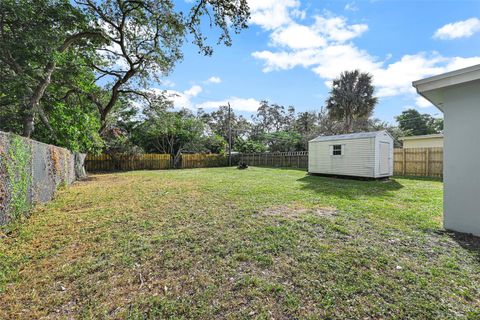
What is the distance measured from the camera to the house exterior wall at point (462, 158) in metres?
3.18

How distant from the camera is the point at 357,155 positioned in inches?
382

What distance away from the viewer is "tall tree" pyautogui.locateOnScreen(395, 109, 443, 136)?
29.8m

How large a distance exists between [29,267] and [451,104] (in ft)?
20.3

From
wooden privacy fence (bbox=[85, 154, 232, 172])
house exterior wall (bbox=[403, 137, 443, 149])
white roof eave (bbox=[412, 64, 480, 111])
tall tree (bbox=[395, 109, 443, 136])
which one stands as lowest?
wooden privacy fence (bbox=[85, 154, 232, 172])

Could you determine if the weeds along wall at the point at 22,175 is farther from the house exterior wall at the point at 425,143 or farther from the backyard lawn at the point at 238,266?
the house exterior wall at the point at 425,143

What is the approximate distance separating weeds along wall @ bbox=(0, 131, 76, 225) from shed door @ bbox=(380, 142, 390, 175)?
38.2 feet

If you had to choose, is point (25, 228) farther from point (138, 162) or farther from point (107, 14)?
point (138, 162)

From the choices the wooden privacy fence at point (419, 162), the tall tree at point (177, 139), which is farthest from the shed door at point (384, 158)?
the tall tree at point (177, 139)

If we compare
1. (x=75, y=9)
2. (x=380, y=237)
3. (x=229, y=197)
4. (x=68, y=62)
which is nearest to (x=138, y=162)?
(x=68, y=62)

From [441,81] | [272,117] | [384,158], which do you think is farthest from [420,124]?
[441,81]

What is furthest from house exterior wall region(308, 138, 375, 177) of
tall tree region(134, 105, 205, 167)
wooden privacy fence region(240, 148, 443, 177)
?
tall tree region(134, 105, 205, 167)

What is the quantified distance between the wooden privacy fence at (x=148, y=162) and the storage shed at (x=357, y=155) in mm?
12157

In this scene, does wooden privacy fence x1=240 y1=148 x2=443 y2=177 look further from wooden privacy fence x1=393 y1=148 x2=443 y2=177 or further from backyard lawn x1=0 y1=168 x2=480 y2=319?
backyard lawn x1=0 y1=168 x2=480 y2=319

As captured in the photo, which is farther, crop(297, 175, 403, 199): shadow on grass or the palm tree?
the palm tree
